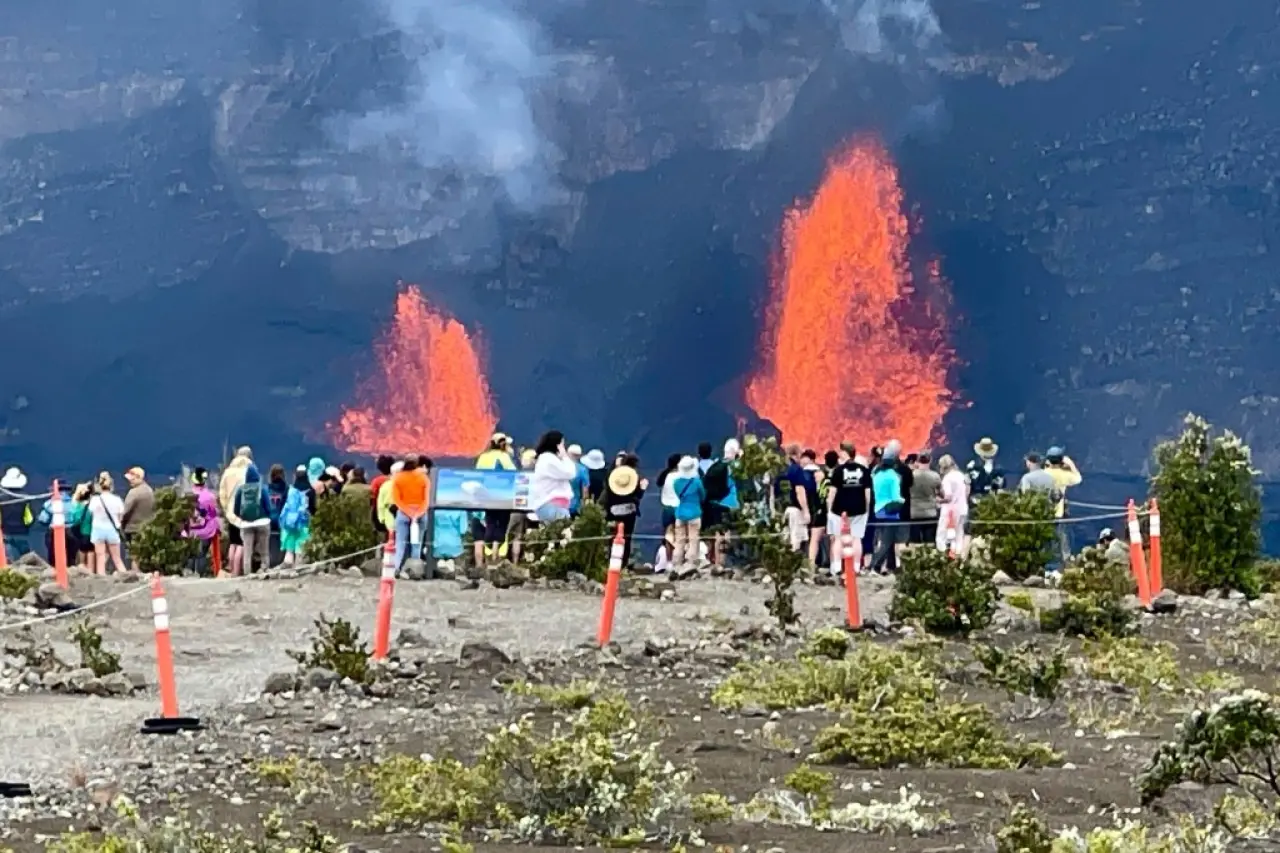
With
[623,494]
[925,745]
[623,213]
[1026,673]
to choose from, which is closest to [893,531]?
[623,494]

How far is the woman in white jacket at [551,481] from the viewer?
22.9 m

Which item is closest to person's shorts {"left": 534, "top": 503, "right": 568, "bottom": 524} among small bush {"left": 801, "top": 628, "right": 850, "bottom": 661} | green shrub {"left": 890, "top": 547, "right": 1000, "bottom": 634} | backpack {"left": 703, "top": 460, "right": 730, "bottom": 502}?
backpack {"left": 703, "top": 460, "right": 730, "bottom": 502}

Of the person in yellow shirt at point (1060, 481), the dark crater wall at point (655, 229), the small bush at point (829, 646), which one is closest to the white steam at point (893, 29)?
the dark crater wall at point (655, 229)

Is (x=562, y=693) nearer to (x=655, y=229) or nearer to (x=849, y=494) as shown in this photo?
(x=849, y=494)

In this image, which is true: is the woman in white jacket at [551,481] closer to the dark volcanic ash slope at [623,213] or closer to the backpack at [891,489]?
the backpack at [891,489]

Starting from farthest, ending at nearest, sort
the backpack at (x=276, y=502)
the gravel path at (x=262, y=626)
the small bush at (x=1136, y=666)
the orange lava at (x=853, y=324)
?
the orange lava at (x=853, y=324)
the backpack at (x=276, y=502)
the small bush at (x=1136, y=666)
the gravel path at (x=262, y=626)

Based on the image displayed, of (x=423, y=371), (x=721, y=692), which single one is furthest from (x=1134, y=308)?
(x=721, y=692)

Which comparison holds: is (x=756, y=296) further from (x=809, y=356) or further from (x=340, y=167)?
(x=340, y=167)

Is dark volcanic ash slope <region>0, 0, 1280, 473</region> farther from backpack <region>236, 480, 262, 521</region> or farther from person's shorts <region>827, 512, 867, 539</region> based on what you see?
backpack <region>236, 480, 262, 521</region>

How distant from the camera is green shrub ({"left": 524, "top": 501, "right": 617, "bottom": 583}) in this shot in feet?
76.9

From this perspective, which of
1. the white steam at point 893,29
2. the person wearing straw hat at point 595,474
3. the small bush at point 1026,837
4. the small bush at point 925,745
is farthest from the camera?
the white steam at point 893,29

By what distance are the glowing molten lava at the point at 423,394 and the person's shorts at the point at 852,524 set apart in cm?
4427

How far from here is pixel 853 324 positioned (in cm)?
6669

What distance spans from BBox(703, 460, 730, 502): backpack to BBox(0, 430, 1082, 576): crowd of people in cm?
2
